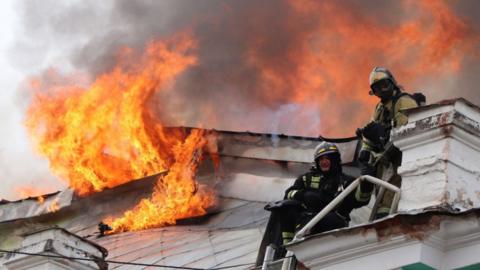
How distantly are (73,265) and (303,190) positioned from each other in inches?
98.9

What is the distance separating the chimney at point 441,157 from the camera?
28.6 feet

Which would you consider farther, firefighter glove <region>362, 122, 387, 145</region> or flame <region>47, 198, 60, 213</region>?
flame <region>47, 198, 60, 213</region>

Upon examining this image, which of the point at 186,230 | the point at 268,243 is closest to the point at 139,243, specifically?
the point at 186,230

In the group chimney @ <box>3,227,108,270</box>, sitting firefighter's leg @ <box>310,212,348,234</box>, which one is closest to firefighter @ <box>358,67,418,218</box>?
sitting firefighter's leg @ <box>310,212,348,234</box>

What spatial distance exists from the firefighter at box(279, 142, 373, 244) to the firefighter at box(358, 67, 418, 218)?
253 mm

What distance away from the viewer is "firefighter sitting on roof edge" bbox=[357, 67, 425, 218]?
10336 mm

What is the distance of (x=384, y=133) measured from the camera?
10906 mm

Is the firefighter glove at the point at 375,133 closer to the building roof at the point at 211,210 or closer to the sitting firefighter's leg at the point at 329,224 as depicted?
the sitting firefighter's leg at the point at 329,224

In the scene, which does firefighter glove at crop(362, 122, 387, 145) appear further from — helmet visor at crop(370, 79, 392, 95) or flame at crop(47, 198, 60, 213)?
flame at crop(47, 198, 60, 213)

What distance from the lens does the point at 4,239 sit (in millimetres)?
19484

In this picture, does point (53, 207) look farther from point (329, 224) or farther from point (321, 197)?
point (329, 224)

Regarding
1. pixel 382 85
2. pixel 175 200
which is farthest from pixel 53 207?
pixel 382 85

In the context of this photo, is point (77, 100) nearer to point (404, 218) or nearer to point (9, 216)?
point (9, 216)

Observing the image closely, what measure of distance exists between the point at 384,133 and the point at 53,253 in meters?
3.50
